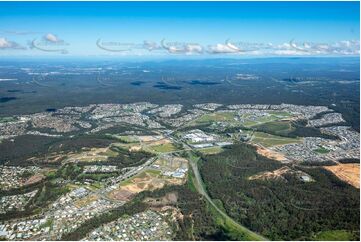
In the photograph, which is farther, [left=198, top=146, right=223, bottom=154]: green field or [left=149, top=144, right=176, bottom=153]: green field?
[left=149, top=144, right=176, bottom=153]: green field

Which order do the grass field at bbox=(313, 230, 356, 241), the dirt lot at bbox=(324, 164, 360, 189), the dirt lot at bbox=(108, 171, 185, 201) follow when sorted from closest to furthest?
the grass field at bbox=(313, 230, 356, 241), the dirt lot at bbox=(108, 171, 185, 201), the dirt lot at bbox=(324, 164, 360, 189)

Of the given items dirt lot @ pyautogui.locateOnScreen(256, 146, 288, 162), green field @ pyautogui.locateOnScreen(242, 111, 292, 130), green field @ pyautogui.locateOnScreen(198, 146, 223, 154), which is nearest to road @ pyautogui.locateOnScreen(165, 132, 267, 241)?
green field @ pyautogui.locateOnScreen(198, 146, 223, 154)

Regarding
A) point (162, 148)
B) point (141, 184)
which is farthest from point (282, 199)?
point (162, 148)

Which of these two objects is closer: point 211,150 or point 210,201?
point 210,201

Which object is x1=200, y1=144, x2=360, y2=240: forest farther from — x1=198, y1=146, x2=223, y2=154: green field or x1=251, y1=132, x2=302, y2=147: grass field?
x1=251, y1=132, x2=302, y2=147: grass field

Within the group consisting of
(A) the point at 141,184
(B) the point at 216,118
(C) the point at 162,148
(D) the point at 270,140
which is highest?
(A) the point at 141,184

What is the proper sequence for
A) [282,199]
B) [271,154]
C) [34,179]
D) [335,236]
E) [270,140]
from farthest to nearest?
[270,140], [271,154], [34,179], [282,199], [335,236]

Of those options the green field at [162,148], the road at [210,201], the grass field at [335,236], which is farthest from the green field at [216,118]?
the grass field at [335,236]

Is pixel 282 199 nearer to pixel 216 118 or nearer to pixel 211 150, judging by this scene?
pixel 211 150
